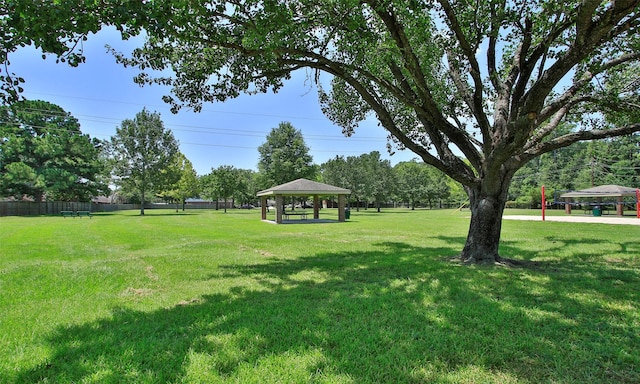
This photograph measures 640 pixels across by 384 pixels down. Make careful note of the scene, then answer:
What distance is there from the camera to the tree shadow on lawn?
8.89 feet

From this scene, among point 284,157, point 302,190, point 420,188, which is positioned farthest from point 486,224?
point 420,188

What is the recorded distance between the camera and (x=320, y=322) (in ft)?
12.6

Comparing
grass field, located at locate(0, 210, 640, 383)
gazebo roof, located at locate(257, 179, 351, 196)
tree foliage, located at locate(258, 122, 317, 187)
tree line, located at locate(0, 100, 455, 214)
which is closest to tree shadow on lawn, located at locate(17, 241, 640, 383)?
grass field, located at locate(0, 210, 640, 383)

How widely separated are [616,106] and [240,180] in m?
48.4

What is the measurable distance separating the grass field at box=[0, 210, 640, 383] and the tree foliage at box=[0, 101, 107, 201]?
3273 cm

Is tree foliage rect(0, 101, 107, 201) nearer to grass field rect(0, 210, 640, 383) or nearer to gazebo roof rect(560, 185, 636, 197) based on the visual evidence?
grass field rect(0, 210, 640, 383)

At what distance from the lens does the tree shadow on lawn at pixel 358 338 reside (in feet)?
8.89

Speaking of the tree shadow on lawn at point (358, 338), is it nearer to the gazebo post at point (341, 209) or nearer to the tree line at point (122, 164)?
the gazebo post at point (341, 209)

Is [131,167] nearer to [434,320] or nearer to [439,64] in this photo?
[439,64]

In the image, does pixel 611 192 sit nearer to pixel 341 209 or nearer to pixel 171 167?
pixel 341 209

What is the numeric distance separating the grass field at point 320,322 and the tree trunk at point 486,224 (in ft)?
2.17

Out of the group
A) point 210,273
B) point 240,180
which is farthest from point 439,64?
point 240,180

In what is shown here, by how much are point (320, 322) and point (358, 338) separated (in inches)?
23.7

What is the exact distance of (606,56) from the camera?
750cm
